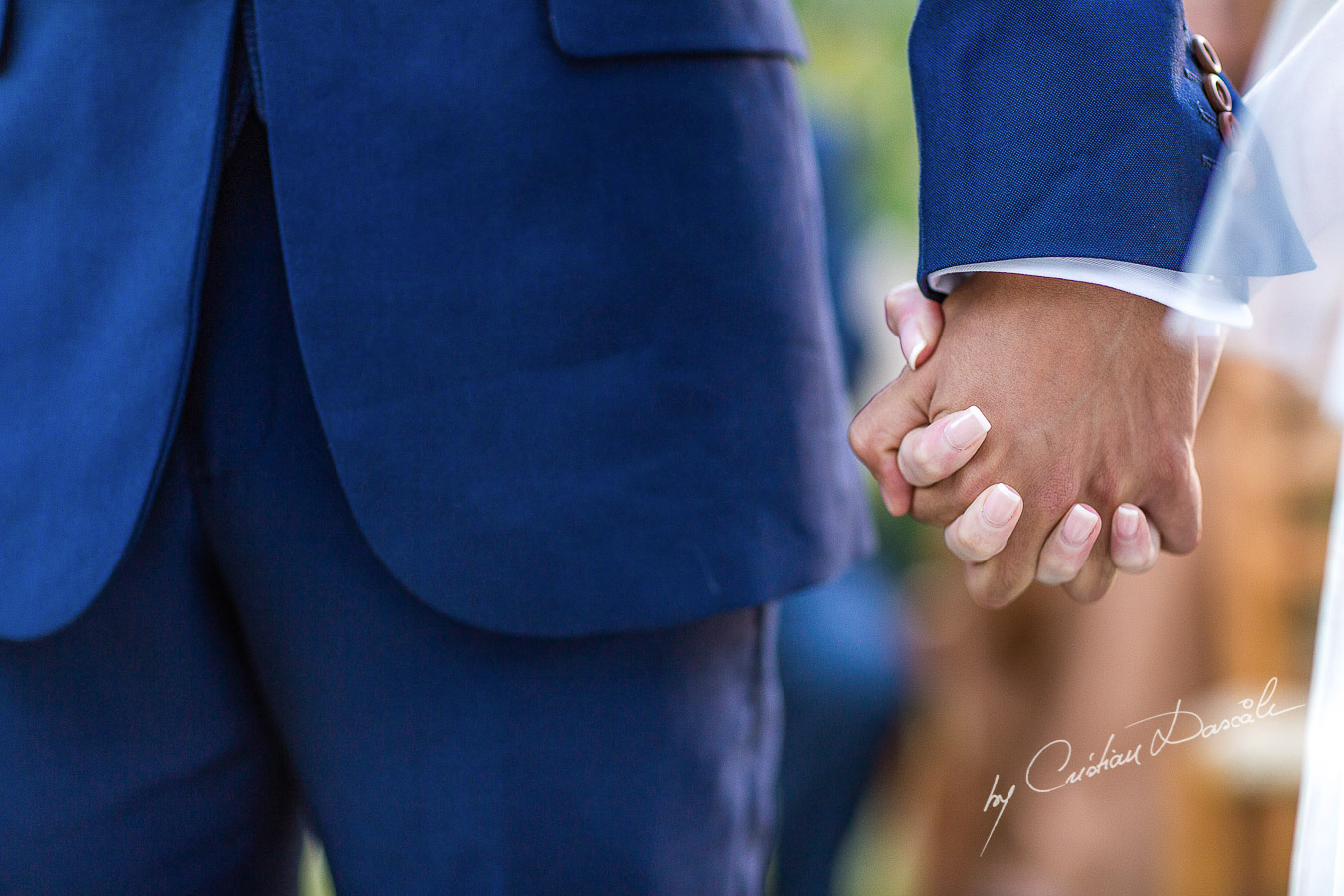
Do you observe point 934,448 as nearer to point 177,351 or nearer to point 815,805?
point 177,351

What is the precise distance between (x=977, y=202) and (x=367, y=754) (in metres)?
0.49

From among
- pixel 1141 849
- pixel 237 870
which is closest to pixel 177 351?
→ pixel 237 870

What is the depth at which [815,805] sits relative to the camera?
5.76 feet

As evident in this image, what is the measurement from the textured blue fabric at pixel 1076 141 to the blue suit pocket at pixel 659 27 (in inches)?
5.5

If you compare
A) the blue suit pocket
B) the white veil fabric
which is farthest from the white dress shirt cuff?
the blue suit pocket

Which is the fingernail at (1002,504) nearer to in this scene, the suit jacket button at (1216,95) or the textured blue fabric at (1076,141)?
the textured blue fabric at (1076,141)

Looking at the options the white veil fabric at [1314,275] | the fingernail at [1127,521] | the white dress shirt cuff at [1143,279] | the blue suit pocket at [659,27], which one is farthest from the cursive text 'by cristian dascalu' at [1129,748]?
the blue suit pocket at [659,27]

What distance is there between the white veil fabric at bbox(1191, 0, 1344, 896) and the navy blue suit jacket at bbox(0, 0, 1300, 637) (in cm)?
6

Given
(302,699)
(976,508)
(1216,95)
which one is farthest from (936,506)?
(302,699)

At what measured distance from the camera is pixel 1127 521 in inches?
23.0

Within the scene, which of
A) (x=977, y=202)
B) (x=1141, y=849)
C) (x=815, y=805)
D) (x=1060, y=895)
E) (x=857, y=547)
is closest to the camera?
(x=977, y=202)

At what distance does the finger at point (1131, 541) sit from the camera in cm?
59

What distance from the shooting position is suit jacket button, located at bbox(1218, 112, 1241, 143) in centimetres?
55

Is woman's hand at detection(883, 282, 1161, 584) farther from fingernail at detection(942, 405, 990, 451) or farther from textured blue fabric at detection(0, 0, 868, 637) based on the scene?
textured blue fabric at detection(0, 0, 868, 637)
